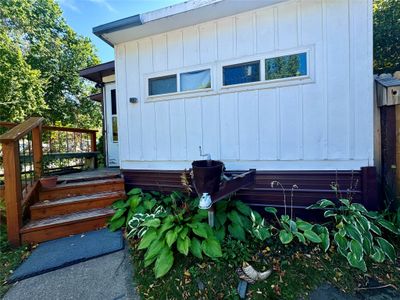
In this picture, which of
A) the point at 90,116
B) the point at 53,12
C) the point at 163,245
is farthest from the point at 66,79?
the point at 163,245

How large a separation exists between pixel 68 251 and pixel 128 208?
0.93 metres

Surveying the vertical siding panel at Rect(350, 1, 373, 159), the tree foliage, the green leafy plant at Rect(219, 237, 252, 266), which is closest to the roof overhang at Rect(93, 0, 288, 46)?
the vertical siding panel at Rect(350, 1, 373, 159)

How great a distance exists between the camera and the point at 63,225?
9.50 ft

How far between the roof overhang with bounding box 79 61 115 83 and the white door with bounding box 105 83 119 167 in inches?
11.2

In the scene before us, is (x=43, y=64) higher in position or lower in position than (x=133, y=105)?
higher

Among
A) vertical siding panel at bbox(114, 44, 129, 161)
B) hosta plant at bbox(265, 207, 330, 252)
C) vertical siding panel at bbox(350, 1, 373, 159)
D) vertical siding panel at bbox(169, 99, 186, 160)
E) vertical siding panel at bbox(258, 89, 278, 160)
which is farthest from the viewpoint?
vertical siding panel at bbox(114, 44, 129, 161)

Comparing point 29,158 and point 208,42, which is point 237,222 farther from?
point 29,158

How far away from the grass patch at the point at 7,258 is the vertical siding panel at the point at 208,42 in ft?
11.5

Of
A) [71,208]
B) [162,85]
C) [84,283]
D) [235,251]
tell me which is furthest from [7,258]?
[162,85]

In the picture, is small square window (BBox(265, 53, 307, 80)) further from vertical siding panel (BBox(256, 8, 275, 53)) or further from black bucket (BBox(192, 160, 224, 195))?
black bucket (BBox(192, 160, 224, 195))

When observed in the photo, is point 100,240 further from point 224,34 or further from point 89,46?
point 89,46

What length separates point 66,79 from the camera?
1290 centimetres

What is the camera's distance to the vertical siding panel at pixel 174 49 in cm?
346

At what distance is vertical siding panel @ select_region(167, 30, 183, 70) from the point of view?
3455mm
